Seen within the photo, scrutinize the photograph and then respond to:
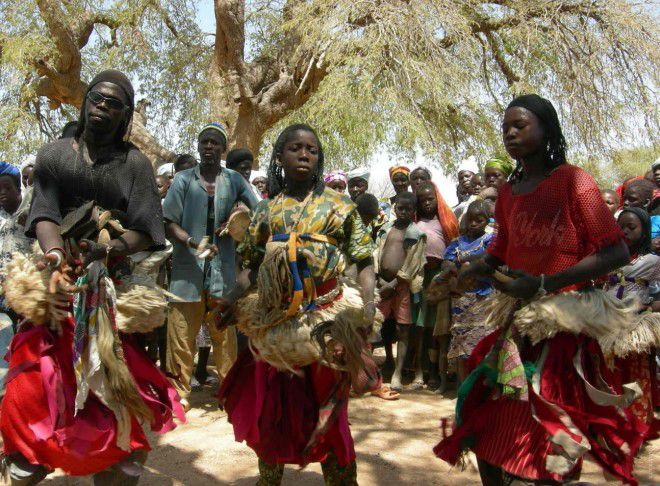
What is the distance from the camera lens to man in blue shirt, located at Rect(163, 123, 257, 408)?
5.77m

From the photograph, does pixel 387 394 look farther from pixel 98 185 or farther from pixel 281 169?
pixel 98 185

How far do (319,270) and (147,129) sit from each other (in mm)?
14375

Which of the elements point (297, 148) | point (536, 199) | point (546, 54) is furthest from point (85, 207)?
point (546, 54)

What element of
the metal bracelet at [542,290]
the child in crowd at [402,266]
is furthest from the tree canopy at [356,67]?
the metal bracelet at [542,290]

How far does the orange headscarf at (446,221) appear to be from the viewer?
690cm

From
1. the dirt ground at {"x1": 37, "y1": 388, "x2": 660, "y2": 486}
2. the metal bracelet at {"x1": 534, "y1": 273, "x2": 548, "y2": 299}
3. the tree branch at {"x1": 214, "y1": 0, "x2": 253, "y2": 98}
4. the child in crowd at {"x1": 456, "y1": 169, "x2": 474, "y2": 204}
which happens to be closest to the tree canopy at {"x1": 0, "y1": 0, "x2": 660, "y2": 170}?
the tree branch at {"x1": 214, "y1": 0, "x2": 253, "y2": 98}

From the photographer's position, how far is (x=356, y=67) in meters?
12.5

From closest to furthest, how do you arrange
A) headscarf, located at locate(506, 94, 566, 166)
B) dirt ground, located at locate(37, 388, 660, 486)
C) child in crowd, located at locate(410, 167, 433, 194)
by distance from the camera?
headscarf, located at locate(506, 94, 566, 166), dirt ground, located at locate(37, 388, 660, 486), child in crowd, located at locate(410, 167, 433, 194)

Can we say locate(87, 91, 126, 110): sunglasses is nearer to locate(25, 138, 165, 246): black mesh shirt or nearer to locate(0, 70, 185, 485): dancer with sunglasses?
locate(0, 70, 185, 485): dancer with sunglasses

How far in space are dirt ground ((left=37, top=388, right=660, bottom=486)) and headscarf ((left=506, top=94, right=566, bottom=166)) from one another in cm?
200

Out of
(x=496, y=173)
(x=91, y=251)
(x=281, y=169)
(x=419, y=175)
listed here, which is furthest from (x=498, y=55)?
(x=91, y=251)

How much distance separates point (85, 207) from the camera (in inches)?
125

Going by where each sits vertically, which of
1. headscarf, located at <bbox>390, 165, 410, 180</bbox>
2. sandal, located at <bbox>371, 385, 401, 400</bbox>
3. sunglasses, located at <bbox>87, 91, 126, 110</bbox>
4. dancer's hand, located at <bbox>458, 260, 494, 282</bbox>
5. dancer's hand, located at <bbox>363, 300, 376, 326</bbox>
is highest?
headscarf, located at <bbox>390, 165, 410, 180</bbox>

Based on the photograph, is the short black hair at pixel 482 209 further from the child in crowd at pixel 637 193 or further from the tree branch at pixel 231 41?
the tree branch at pixel 231 41
